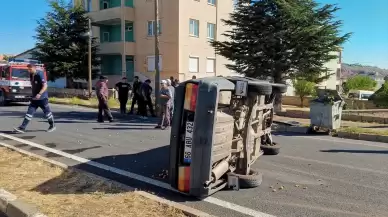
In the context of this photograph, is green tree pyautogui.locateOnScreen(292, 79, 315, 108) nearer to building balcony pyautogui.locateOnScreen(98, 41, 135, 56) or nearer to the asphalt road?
building balcony pyautogui.locateOnScreen(98, 41, 135, 56)

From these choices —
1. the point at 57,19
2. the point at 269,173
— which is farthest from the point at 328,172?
the point at 57,19

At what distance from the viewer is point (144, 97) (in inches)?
598

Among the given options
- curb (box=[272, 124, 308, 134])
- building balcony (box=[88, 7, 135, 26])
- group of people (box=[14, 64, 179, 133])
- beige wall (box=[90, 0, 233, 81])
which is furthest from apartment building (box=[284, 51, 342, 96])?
building balcony (box=[88, 7, 135, 26])

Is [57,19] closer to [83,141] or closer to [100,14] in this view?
[100,14]

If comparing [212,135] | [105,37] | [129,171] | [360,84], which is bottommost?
[129,171]

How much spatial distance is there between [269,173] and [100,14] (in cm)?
3038

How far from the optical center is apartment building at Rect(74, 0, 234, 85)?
96.6ft

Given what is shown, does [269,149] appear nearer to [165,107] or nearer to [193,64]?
[165,107]

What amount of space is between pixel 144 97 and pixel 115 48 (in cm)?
1883

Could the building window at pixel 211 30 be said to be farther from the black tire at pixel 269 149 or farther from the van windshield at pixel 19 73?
the black tire at pixel 269 149

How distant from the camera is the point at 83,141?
9.00 meters

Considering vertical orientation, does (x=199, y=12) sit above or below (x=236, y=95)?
above

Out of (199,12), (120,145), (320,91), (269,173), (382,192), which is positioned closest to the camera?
(382,192)

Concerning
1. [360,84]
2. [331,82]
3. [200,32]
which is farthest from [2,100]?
[360,84]
